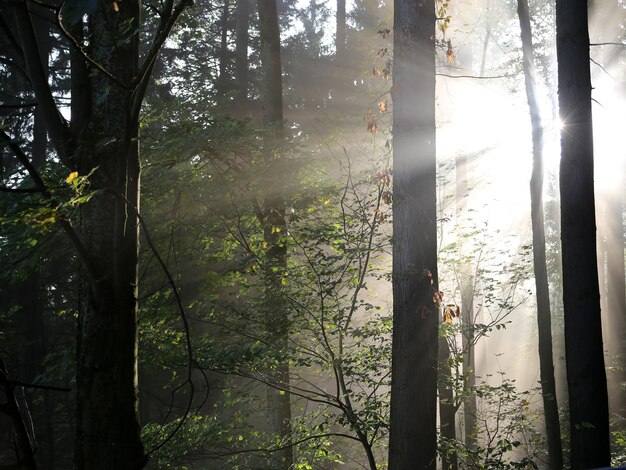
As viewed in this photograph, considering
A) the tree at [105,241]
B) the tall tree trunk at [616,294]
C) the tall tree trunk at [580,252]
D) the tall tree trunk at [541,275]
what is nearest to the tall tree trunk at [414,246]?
the tall tree trunk at [580,252]

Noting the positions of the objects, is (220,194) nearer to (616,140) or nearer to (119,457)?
(119,457)

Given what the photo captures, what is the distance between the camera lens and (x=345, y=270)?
7.58m

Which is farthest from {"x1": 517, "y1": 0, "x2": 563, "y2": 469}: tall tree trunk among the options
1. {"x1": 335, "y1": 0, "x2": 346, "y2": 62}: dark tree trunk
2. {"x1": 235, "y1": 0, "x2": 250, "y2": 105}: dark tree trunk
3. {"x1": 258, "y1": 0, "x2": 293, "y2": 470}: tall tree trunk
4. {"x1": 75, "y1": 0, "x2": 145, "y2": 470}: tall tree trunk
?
{"x1": 335, "y1": 0, "x2": 346, "y2": 62}: dark tree trunk

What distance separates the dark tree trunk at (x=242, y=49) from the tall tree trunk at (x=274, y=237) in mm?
6464

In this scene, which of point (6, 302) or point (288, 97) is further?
point (288, 97)

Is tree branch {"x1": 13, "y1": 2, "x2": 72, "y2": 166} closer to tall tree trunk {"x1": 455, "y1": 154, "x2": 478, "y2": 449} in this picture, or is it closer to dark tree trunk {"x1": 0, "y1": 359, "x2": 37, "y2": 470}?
dark tree trunk {"x1": 0, "y1": 359, "x2": 37, "y2": 470}

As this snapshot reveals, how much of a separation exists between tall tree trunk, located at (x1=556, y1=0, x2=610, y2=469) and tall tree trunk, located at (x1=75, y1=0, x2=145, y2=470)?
4565 mm

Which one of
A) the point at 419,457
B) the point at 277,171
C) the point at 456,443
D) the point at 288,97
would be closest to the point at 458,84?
the point at 288,97

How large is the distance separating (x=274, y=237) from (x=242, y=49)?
40.2ft

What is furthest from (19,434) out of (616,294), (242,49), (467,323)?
(616,294)

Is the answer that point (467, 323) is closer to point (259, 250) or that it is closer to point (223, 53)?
point (259, 250)

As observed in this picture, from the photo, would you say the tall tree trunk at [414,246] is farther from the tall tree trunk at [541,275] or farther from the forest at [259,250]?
the tall tree trunk at [541,275]

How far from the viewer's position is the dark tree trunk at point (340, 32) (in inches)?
809

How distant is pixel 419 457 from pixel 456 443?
2615 millimetres
